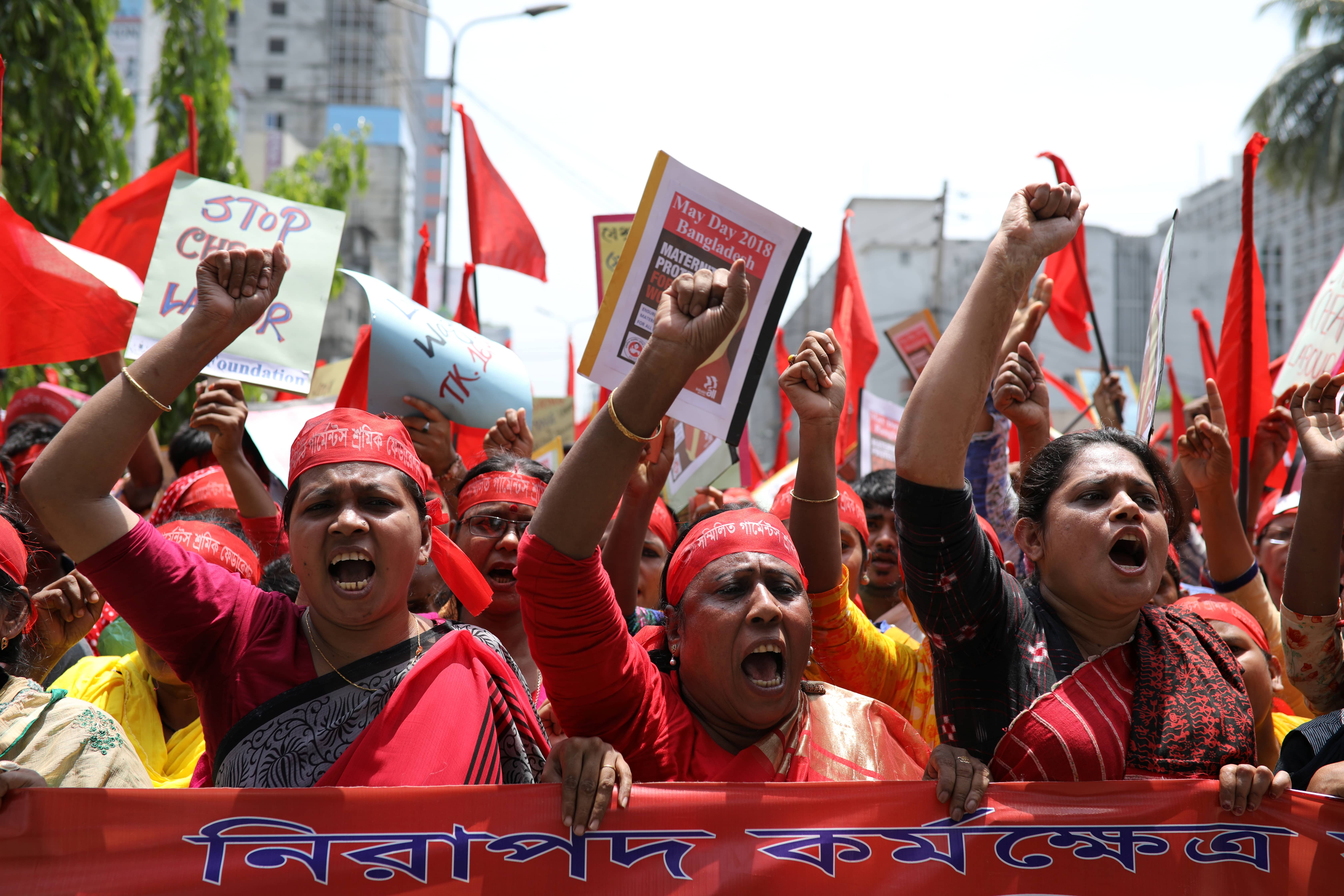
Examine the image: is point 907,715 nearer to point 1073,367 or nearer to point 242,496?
point 242,496

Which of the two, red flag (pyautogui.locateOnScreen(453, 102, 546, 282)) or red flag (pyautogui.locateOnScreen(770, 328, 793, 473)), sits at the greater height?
red flag (pyautogui.locateOnScreen(453, 102, 546, 282))

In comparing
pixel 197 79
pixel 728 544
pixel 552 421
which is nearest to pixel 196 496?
pixel 728 544

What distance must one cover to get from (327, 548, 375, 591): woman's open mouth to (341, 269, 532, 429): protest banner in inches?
51.9

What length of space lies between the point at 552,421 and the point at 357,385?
3.91 m

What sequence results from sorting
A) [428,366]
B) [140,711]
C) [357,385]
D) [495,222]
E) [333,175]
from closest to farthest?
1. [140,711]
2. [428,366]
3. [357,385]
4. [495,222]
5. [333,175]

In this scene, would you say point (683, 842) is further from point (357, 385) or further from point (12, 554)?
point (357, 385)

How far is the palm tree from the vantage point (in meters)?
28.7

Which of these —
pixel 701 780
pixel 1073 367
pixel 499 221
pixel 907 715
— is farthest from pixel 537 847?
pixel 1073 367

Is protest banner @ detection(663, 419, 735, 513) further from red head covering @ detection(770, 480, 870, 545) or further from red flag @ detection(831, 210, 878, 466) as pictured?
red flag @ detection(831, 210, 878, 466)

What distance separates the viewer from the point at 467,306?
19.2ft

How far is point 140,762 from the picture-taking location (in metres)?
2.51

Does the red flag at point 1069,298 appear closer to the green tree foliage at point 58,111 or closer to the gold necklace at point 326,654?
the gold necklace at point 326,654

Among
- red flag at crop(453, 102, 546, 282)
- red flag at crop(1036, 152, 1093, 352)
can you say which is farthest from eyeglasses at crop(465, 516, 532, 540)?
red flag at crop(1036, 152, 1093, 352)

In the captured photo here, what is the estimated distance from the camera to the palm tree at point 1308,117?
2873cm
